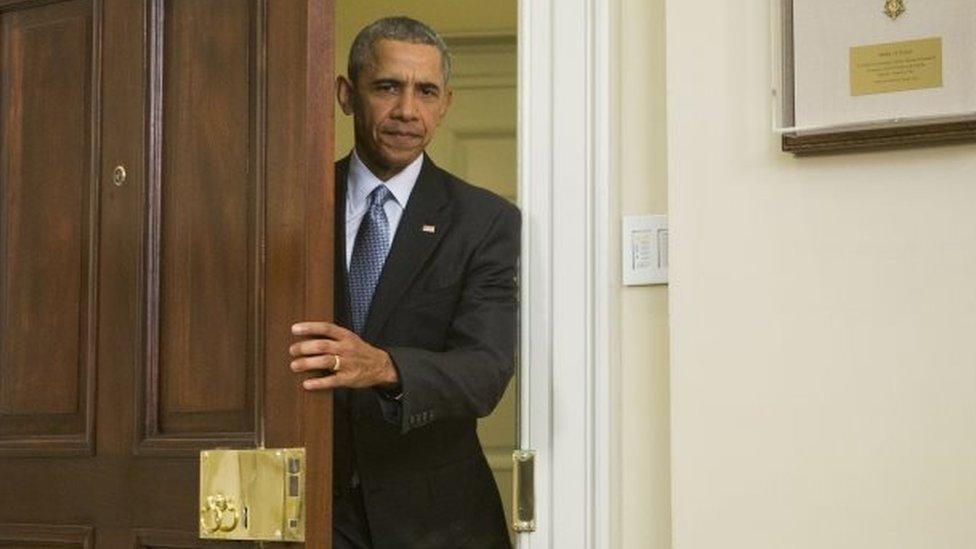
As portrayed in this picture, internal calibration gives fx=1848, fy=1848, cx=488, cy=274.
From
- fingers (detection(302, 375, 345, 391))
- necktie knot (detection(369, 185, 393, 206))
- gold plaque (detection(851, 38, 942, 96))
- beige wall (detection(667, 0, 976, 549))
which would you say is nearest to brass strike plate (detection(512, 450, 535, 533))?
beige wall (detection(667, 0, 976, 549))

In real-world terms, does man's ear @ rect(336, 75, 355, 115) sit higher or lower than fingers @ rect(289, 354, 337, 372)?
higher

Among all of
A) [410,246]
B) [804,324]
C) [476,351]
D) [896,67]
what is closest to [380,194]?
[410,246]

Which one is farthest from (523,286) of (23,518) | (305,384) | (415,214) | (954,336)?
(23,518)

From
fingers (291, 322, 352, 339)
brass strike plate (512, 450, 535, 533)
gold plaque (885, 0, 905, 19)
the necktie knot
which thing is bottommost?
brass strike plate (512, 450, 535, 533)

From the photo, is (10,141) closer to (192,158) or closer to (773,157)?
(192,158)

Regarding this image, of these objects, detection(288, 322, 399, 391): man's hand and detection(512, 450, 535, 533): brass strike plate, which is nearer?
Result: detection(288, 322, 399, 391): man's hand

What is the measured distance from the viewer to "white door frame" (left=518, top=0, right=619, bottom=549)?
2850mm

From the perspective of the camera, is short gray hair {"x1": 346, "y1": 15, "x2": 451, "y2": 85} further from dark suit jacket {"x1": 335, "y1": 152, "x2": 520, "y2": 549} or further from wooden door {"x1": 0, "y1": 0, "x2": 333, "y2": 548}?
wooden door {"x1": 0, "y1": 0, "x2": 333, "y2": 548}

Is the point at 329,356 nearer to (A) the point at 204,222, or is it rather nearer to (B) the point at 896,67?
(A) the point at 204,222

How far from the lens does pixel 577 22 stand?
9.55ft

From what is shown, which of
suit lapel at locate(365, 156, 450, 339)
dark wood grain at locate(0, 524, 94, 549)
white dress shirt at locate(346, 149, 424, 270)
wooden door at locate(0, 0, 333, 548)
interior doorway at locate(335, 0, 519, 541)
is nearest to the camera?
wooden door at locate(0, 0, 333, 548)

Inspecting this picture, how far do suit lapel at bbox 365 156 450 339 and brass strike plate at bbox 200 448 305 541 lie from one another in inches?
16.4

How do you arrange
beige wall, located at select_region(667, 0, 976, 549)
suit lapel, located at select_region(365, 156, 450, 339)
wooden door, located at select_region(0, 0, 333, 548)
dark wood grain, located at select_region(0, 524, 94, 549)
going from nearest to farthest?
beige wall, located at select_region(667, 0, 976, 549)
wooden door, located at select_region(0, 0, 333, 548)
dark wood grain, located at select_region(0, 524, 94, 549)
suit lapel, located at select_region(365, 156, 450, 339)

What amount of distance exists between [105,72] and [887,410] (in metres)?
1.34
